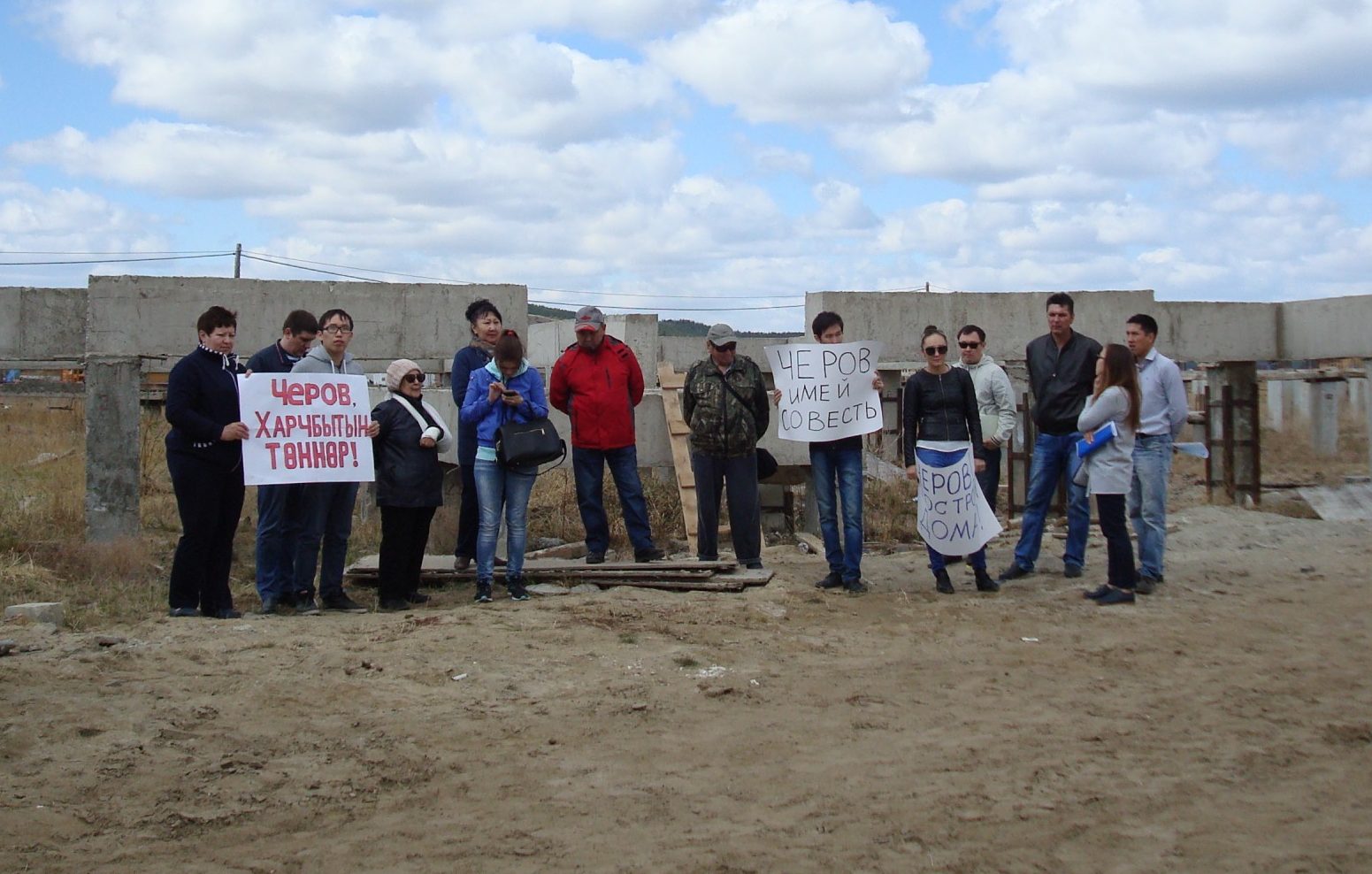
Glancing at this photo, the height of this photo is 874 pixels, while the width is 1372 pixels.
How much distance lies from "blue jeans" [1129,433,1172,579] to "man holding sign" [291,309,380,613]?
497 cm

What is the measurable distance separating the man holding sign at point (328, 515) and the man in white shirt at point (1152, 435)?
497cm

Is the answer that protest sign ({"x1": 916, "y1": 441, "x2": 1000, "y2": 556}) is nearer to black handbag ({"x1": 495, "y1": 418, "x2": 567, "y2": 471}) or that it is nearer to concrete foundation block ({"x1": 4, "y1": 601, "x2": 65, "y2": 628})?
black handbag ({"x1": 495, "y1": 418, "x2": 567, "y2": 471})

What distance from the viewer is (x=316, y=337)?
8633 millimetres

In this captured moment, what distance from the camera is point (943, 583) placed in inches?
352

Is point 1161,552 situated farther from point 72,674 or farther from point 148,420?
point 148,420

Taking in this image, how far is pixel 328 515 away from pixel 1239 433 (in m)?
10.3

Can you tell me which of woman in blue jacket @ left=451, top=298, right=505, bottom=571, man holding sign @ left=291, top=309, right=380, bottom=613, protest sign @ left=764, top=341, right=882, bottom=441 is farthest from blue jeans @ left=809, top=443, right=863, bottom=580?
man holding sign @ left=291, top=309, right=380, bottom=613

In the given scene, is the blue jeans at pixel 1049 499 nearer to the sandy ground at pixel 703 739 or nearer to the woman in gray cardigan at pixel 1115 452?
the woman in gray cardigan at pixel 1115 452

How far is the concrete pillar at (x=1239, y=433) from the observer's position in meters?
14.3

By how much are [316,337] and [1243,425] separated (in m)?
10.2

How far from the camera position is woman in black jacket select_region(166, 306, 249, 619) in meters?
7.71

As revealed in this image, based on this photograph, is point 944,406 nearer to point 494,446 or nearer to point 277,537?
point 494,446

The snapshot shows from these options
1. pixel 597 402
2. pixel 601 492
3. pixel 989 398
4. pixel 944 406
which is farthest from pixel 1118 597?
pixel 597 402

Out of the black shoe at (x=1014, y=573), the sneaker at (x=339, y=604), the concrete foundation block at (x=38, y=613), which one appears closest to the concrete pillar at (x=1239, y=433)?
the black shoe at (x=1014, y=573)
